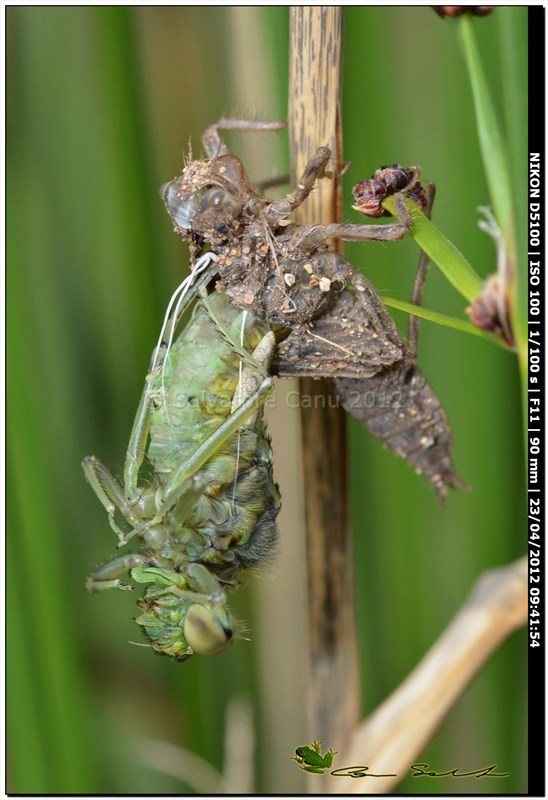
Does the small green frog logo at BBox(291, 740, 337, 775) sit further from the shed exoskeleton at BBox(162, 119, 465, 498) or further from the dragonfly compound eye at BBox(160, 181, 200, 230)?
the dragonfly compound eye at BBox(160, 181, 200, 230)

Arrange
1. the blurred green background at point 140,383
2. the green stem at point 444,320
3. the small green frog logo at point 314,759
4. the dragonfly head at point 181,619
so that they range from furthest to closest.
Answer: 1. the blurred green background at point 140,383
2. the small green frog logo at point 314,759
3. the dragonfly head at point 181,619
4. the green stem at point 444,320

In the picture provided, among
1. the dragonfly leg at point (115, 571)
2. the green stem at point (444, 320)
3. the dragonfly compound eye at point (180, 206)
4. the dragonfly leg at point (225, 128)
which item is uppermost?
the dragonfly leg at point (225, 128)

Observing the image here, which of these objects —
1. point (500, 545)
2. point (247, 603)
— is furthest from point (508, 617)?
point (247, 603)

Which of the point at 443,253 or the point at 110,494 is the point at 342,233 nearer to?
the point at 443,253

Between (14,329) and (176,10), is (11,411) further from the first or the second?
(176,10)

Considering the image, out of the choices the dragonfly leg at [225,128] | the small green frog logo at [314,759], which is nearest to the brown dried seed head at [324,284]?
the dragonfly leg at [225,128]
